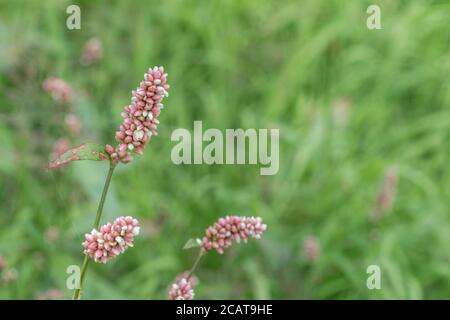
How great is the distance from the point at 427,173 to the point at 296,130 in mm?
524

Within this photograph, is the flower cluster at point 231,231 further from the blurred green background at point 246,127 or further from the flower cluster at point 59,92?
the flower cluster at point 59,92

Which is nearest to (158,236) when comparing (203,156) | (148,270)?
(148,270)

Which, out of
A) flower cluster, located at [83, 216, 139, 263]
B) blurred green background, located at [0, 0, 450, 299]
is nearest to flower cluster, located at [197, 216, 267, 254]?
flower cluster, located at [83, 216, 139, 263]

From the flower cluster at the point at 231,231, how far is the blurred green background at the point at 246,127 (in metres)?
0.67

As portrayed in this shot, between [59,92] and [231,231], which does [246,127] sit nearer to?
[59,92]

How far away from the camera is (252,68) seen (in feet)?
10.5

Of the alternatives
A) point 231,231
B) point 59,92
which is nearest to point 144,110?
point 231,231

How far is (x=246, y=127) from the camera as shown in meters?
2.96

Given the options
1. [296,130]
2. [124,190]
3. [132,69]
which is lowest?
[124,190]

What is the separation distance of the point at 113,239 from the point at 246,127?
1896 millimetres

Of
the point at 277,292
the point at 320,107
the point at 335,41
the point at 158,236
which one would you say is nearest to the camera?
the point at 277,292

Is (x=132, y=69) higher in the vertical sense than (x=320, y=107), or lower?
higher

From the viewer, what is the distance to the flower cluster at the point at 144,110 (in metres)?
1.07

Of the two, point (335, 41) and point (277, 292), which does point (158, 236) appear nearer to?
point (277, 292)
